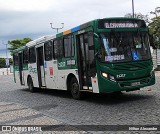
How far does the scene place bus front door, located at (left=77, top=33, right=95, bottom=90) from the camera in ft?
38.8

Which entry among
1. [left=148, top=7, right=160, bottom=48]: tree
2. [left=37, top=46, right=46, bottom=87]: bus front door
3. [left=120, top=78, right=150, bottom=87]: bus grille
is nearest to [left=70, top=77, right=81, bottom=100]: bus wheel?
[left=120, top=78, right=150, bottom=87]: bus grille

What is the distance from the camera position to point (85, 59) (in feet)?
40.3

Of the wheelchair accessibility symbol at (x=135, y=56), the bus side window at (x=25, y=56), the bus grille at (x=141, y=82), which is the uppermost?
the bus side window at (x=25, y=56)

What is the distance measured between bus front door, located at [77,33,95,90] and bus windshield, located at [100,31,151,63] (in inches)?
23.0

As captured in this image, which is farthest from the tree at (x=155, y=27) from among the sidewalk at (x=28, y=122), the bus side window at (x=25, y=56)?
the sidewalk at (x=28, y=122)

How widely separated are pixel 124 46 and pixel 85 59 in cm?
159

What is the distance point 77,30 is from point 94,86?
2.43 metres

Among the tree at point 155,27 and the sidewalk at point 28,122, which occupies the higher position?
the tree at point 155,27

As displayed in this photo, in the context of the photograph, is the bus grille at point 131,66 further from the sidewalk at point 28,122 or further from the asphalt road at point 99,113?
the sidewalk at point 28,122

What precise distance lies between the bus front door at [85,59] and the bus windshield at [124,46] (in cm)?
58

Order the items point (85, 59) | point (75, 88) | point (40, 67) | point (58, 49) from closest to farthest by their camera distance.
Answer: point (85, 59) → point (75, 88) → point (58, 49) → point (40, 67)

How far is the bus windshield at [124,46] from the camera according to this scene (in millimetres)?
11281

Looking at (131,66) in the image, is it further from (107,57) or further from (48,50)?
(48,50)

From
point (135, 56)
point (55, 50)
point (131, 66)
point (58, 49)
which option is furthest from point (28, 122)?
point (55, 50)
